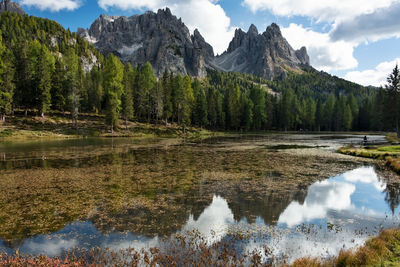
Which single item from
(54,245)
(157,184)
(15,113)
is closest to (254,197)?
(157,184)

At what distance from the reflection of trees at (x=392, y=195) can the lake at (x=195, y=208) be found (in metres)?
0.05

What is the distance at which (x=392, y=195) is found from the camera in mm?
15336

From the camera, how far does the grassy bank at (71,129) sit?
5331 cm

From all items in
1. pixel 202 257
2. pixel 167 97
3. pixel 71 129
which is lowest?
pixel 202 257

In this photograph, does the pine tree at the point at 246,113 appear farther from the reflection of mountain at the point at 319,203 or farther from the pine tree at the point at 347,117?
the reflection of mountain at the point at 319,203

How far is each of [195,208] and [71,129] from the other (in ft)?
195

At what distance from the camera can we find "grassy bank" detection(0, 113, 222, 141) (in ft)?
175

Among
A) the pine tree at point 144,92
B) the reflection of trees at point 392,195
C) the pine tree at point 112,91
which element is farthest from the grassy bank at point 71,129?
the reflection of trees at point 392,195

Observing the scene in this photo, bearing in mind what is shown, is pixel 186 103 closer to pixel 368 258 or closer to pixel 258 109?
pixel 258 109

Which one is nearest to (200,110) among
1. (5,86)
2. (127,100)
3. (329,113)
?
(127,100)

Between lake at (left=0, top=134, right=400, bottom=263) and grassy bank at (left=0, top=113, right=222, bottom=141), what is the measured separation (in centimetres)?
3721

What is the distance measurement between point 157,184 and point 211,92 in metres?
86.9

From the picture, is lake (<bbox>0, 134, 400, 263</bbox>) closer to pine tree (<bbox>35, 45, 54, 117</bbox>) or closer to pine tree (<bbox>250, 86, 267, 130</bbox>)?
pine tree (<bbox>35, 45, 54, 117</bbox>)

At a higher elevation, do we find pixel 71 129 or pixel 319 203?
pixel 71 129
